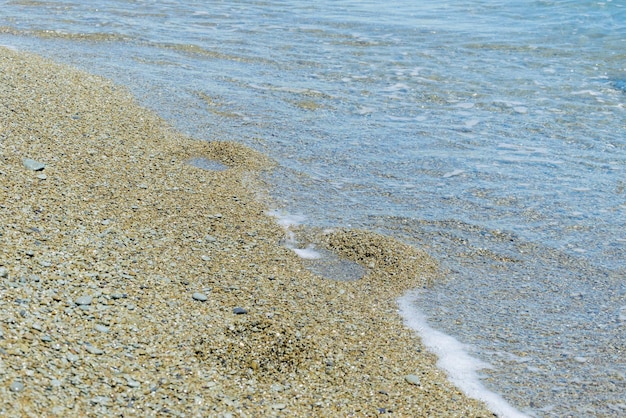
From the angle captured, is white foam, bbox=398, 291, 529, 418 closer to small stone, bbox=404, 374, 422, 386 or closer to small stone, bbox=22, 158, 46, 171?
small stone, bbox=404, 374, 422, 386

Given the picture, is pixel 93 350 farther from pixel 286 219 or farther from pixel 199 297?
pixel 286 219

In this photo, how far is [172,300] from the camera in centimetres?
563

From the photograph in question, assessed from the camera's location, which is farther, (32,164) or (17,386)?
(32,164)

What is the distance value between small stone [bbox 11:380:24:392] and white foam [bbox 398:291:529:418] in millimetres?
2912

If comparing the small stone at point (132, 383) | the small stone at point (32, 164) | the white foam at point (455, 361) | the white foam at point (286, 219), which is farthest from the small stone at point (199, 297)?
the small stone at point (32, 164)

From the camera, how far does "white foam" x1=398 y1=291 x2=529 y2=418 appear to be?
204 inches

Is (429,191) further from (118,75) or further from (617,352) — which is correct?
(118,75)

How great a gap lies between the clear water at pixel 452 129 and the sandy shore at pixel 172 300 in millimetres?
716

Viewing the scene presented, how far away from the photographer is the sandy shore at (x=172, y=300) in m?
4.51

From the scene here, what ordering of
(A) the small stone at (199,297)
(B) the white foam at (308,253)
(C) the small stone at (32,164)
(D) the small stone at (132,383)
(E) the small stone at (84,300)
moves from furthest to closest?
1. (C) the small stone at (32,164)
2. (B) the white foam at (308,253)
3. (A) the small stone at (199,297)
4. (E) the small stone at (84,300)
5. (D) the small stone at (132,383)

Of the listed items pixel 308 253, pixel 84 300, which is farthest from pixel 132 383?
pixel 308 253

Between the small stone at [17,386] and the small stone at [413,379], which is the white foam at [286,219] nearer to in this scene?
the small stone at [413,379]

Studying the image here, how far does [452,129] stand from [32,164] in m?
5.88

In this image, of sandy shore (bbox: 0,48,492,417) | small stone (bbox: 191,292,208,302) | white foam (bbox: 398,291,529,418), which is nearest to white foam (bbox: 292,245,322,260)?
sandy shore (bbox: 0,48,492,417)
